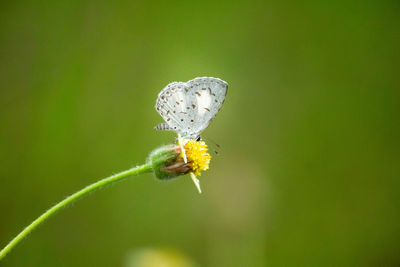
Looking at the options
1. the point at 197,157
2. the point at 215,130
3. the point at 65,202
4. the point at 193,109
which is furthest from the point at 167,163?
the point at 215,130

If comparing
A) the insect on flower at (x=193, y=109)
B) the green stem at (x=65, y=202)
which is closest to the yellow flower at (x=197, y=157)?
the insect on flower at (x=193, y=109)

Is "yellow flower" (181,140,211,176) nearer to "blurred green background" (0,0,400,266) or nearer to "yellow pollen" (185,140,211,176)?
"yellow pollen" (185,140,211,176)

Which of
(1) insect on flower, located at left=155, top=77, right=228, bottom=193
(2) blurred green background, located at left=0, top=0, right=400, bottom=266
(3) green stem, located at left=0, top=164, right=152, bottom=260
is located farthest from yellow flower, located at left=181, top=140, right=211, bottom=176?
(2) blurred green background, located at left=0, top=0, right=400, bottom=266

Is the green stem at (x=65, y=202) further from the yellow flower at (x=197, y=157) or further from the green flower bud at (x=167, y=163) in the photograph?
the yellow flower at (x=197, y=157)

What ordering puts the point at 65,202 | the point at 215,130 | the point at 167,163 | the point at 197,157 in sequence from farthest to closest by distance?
the point at 215,130 → the point at 197,157 → the point at 167,163 → the point at 65,202

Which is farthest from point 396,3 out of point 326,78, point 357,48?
point 326,78

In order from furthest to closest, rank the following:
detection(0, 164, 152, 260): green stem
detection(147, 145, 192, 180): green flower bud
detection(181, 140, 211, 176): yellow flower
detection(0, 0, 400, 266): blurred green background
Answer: detection(0, 0, 400, 266): blurred green background, detection(181, 140, 211, 176): yellow flower, detection(147, 145, 192, 180): green flower bud, detection(0, 164, 152, 260): green stem

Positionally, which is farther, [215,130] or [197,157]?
[215,130]

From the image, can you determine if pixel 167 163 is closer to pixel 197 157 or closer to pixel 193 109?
pixel 197 157

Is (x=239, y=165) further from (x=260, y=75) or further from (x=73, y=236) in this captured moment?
(x=73, y=236)
